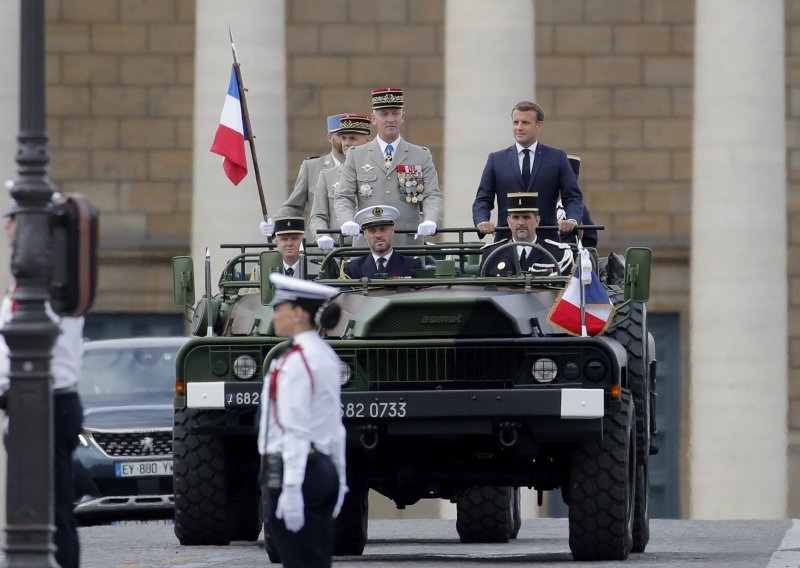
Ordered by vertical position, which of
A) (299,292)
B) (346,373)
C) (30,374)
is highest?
(299,292)

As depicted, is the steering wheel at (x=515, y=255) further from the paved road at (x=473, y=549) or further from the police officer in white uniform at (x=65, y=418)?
the police officer in white uniform at (x=65, y=418)

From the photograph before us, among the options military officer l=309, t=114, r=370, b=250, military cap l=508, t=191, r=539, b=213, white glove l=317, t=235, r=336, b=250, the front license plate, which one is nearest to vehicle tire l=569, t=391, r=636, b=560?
military cap l=508, t=191, r=539, b=213

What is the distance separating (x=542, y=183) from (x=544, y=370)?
7.50ft

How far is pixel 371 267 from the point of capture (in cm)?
1680

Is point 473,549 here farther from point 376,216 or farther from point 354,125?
point 354,125

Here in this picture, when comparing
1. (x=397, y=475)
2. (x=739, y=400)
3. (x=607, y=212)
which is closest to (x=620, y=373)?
(x=397, y=475)

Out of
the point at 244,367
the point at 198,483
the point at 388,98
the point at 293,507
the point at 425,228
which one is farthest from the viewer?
the point at 388,98

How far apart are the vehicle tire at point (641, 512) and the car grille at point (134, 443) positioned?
509 centimetres

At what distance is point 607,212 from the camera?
124ft

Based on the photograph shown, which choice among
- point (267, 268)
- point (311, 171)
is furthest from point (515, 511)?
point (267, 268)

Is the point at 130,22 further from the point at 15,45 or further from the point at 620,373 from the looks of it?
the point at 620,373

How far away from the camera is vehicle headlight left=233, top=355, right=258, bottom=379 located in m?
16.0

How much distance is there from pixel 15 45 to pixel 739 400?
10.2m

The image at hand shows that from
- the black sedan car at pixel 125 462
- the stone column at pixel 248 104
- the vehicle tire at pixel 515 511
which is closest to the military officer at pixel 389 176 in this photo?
the vehicle tire at pixel 515 511
